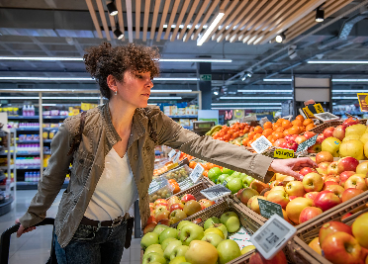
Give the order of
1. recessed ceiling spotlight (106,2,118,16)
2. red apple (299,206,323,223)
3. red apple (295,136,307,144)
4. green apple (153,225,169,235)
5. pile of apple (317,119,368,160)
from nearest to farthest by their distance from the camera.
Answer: red apple (299,206,323,223), green apple (153,225,169,235), pile of apple (317,119,368,160), red apple (295,136,307,144), recessed ceiling spotlight (106,2,118,16)

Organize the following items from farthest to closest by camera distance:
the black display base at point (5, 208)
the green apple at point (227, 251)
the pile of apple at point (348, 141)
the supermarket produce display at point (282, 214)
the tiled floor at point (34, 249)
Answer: the black display base at point (5, 208) < the tiled floor at point (34, 249) < the pile of apple at point (348, 141) < the green apple at point (227, 251) < the supermarket produce display at point (282, 214)

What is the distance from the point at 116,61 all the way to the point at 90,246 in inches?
37.5

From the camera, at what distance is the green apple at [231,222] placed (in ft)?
5.25

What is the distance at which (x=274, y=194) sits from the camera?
1.44 meters

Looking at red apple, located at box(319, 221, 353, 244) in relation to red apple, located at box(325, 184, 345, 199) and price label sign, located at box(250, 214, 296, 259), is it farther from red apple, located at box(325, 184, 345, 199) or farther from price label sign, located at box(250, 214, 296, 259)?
red apple, located at box(325, 184, 345, 199)

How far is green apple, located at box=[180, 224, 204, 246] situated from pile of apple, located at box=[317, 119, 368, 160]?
135cm

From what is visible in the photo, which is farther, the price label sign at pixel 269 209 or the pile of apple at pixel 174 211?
the pile of apple at pixel 174 211

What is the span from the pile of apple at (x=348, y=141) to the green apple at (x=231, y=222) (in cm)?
109

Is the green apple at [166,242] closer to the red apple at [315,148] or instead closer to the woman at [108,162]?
the woman at [108,162]

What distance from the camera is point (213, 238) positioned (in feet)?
4.53

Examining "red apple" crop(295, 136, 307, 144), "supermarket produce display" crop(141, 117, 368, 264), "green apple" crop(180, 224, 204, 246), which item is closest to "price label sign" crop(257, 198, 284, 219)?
"supermarket produce display" crop(141, 117, 368, 264)

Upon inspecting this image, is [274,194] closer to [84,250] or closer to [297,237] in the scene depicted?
[297,237]

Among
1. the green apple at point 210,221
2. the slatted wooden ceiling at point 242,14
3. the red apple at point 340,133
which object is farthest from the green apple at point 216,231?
the slatted wooden ceiling at point 242,14

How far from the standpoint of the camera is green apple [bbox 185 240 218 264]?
1.23m
